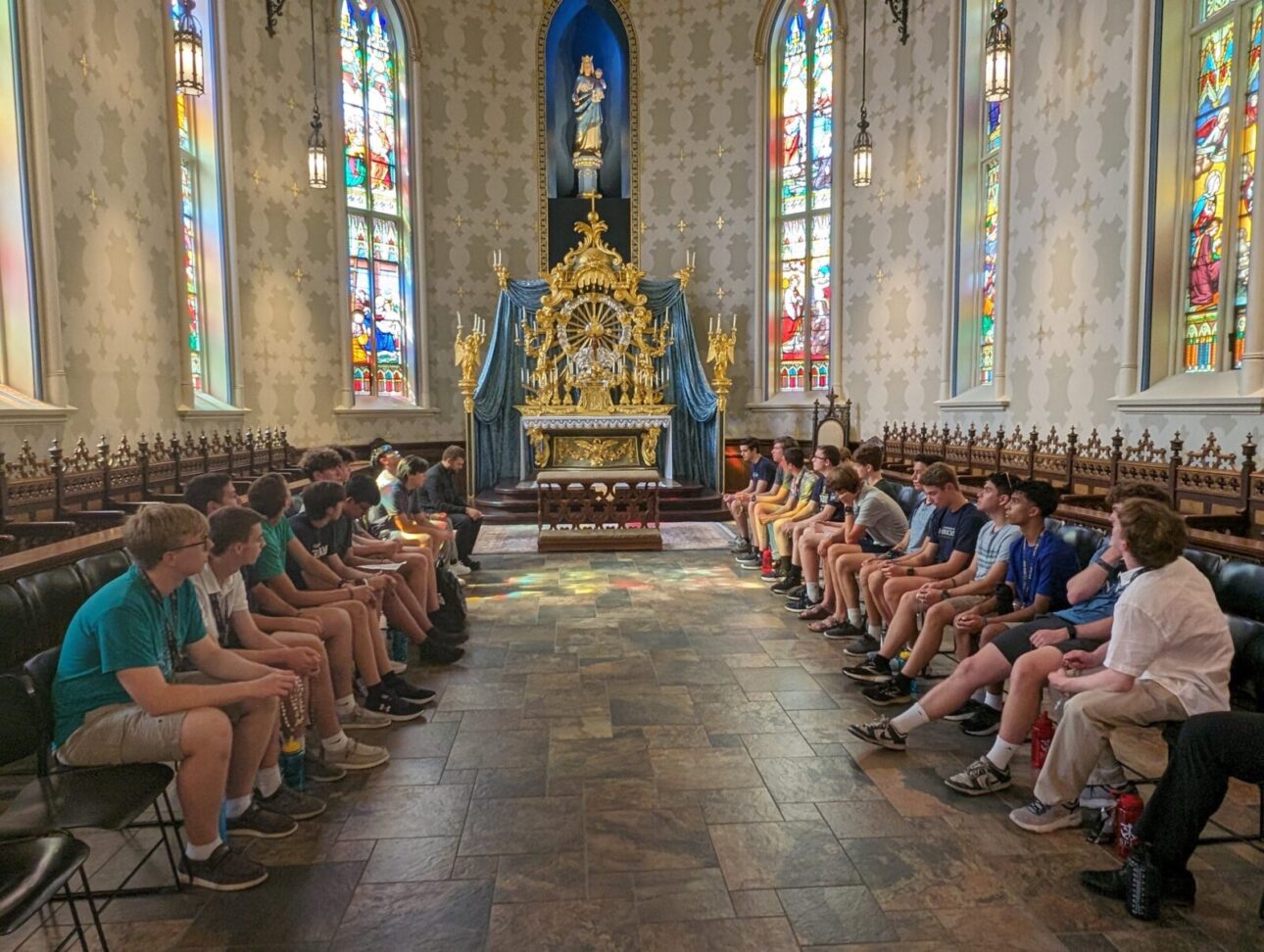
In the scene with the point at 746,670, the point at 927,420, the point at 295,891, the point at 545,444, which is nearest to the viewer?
the point at 295,891

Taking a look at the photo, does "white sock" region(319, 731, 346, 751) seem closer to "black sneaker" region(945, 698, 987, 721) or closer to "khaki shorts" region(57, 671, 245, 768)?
"khaki shorts" region(57, 671, 245, 768)

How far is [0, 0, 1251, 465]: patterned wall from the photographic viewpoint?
685 centimetres

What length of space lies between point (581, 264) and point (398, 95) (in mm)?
3975

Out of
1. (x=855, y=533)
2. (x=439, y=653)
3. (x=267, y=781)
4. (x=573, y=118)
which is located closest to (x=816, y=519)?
(x=855, y=533)

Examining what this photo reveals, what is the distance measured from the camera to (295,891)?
2.50 metres

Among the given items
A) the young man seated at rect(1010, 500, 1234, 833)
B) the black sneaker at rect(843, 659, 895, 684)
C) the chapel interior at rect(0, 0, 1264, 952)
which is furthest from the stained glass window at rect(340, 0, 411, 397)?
the young man seated at rect(1010, 500, 1234, 833)

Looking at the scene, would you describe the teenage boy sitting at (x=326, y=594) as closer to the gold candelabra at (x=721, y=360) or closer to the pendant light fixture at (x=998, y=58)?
the pendant light fixture at (x=998, y=58)

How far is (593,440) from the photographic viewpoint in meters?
12.5

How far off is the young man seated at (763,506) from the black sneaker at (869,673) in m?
2.93

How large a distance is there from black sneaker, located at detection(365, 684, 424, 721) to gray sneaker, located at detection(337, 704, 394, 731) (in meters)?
0.05

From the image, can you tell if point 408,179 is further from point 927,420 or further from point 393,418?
point 927,420

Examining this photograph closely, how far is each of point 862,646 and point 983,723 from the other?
1263 mm

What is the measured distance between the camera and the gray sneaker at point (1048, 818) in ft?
9.26

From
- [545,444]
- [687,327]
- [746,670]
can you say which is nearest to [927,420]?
[687,327]
